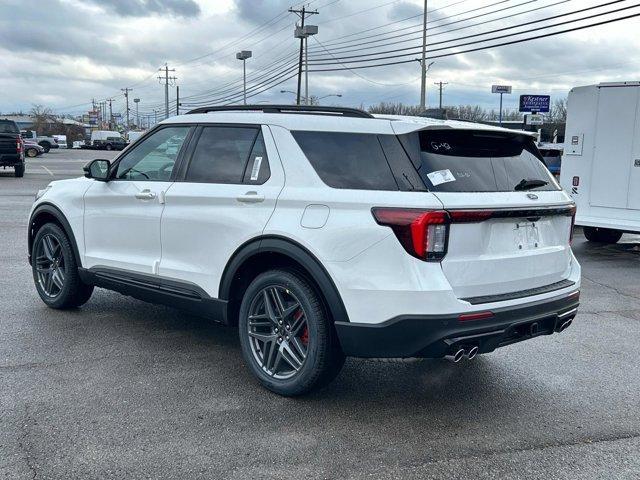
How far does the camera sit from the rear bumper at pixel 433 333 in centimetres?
367

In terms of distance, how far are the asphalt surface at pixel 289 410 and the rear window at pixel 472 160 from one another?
4.72 feet

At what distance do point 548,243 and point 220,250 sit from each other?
7.13 ft

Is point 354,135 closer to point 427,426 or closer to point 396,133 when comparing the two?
point 396,133

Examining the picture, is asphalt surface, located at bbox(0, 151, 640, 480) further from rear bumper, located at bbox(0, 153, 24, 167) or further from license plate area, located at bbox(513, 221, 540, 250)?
rear bumper, located at bbox(0, 153, 24, 167)

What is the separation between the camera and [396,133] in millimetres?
3963

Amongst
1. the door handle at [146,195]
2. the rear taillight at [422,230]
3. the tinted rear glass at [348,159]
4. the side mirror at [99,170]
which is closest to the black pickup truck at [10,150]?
the side mirror at [99,170]

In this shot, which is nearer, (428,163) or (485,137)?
(428,163)

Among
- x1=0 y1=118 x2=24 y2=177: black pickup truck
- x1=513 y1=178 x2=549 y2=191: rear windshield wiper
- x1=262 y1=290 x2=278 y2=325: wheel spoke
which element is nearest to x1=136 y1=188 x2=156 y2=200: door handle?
x1=262 y1=290 x2=278 y2=325: wheel spoke

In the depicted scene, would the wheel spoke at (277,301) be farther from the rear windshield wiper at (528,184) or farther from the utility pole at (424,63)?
the utility pole at (424,63)

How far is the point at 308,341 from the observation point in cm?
412

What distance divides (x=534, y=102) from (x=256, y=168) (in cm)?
4039

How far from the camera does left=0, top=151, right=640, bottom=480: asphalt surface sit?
3.49 metres

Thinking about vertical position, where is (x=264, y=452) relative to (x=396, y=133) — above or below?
below

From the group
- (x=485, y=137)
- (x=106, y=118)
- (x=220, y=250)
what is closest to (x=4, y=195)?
(x=220, y=250)
